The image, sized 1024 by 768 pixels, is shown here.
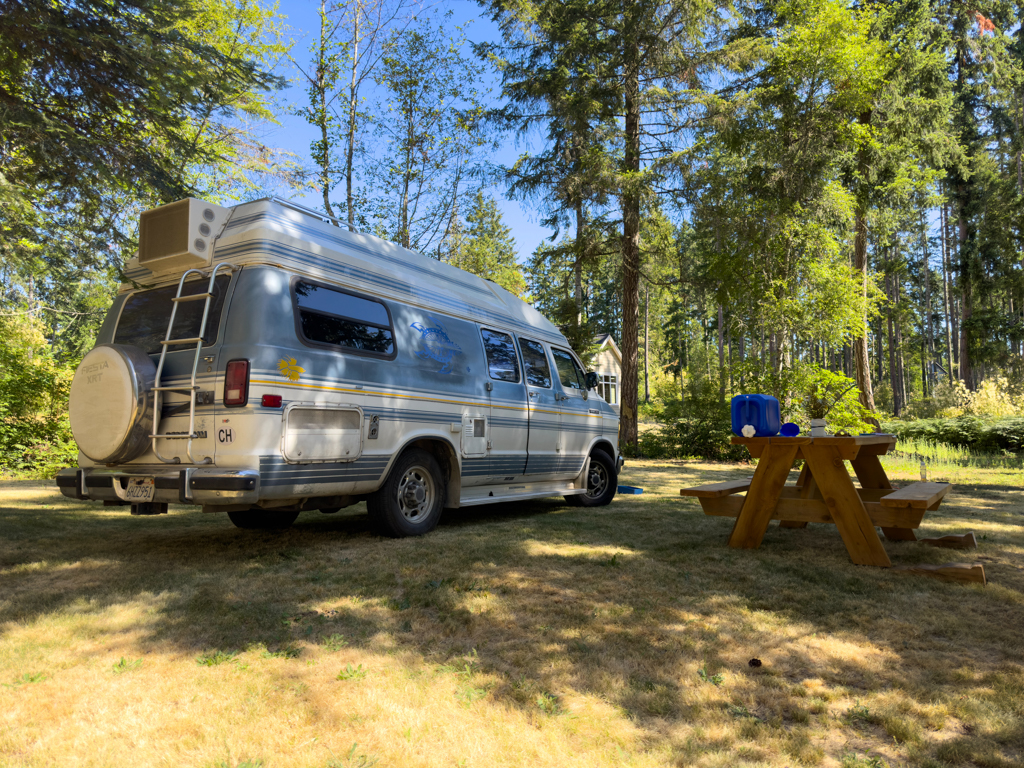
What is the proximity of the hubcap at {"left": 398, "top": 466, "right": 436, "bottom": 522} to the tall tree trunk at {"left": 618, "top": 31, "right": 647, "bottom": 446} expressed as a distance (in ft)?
32.4

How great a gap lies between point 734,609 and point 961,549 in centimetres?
280

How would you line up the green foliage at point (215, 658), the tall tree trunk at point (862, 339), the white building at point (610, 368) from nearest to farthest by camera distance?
1. the green foliage at point (215, 658)
2. the tall tree trunk at point (862, 339)
3. the white building at point (610, 368)

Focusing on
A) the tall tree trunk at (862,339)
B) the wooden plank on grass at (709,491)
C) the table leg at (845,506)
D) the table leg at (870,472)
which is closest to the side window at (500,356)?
the wooden plank on grass at (709,491)

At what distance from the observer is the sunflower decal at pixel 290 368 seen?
4.34 meters

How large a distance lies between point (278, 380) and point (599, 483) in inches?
192

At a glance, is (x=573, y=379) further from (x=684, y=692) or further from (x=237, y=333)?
(x=684, y=692)

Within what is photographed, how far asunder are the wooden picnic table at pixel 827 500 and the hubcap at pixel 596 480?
102 inches

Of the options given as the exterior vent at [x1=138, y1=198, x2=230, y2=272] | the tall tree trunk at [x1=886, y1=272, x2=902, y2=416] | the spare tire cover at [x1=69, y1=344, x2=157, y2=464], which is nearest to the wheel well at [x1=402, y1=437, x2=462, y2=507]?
the spare tire cover at [x1=69, y1=344, x2=157, y2=464]

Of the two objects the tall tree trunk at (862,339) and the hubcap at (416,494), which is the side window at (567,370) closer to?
the hubcap at (416,494)

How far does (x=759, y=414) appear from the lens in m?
4.87

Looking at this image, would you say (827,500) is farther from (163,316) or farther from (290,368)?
(163,316)

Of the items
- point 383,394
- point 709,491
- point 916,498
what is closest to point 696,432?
point 709,491

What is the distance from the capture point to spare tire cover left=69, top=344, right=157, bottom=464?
4.30 metres

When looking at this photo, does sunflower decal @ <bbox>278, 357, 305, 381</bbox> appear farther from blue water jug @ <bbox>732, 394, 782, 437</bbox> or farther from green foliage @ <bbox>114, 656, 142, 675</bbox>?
blue water jug @ <bbox>732, 394, 782, 437</bbox>
